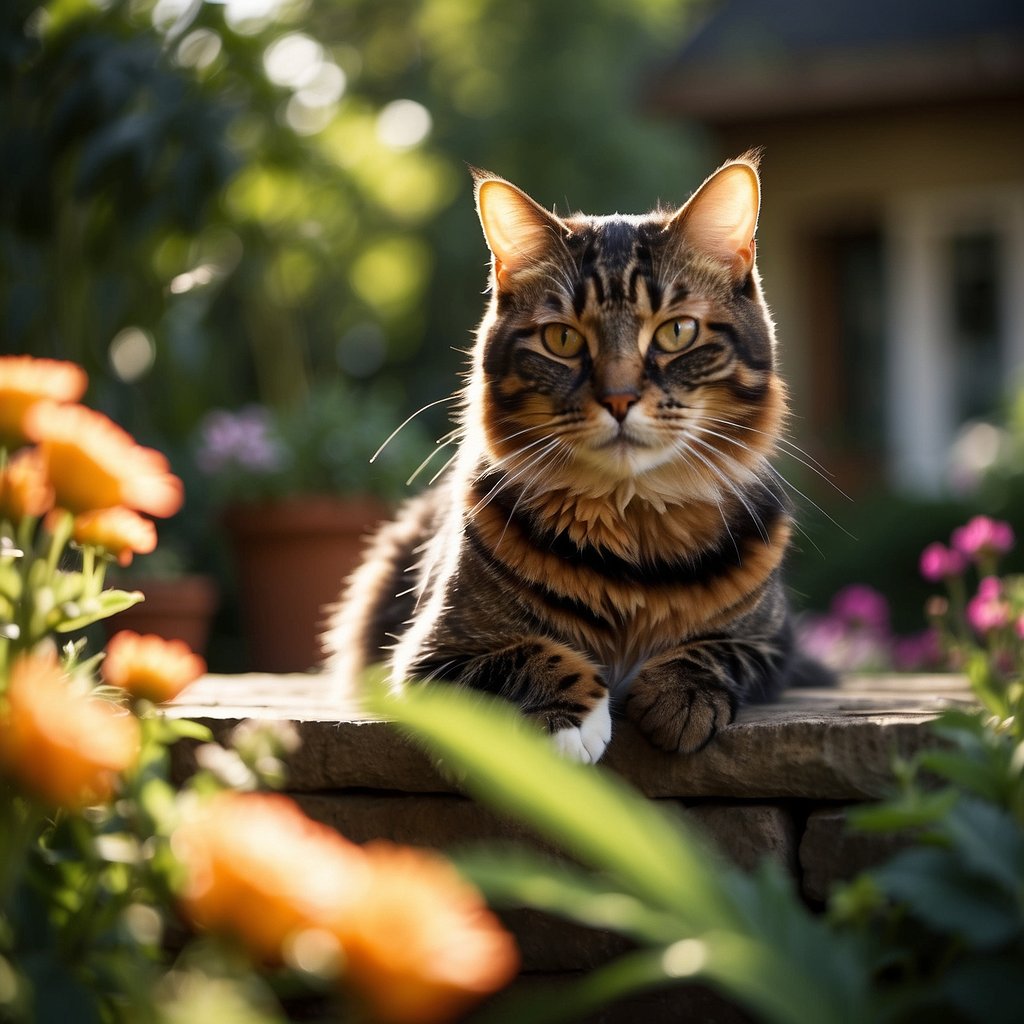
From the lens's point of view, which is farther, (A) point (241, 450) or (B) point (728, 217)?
(A) point (241, 450)

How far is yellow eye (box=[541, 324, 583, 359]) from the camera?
7.00 feet

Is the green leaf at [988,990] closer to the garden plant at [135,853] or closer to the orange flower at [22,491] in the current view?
the garden plant at [135,853]

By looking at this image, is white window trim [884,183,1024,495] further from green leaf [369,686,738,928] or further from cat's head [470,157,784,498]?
green leaf [369,686,738,928]

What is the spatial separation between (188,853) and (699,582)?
123cm

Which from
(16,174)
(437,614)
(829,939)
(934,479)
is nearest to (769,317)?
(437,614)

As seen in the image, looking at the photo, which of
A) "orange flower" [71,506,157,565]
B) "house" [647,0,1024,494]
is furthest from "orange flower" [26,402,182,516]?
"house" [647,0,1024,494]

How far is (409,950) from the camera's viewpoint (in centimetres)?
80

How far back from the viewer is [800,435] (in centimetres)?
872

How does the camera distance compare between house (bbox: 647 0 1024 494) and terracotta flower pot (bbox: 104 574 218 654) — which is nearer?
terracotta flower pot (bbox: 104 574 218 654)

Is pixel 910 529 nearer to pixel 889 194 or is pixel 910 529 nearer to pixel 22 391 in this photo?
pixel 889 194

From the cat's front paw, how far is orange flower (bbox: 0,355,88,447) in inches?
39.3

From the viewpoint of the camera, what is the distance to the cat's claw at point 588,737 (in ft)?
5.76

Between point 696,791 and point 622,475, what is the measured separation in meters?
0.53

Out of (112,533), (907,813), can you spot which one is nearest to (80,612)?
(112,533)
